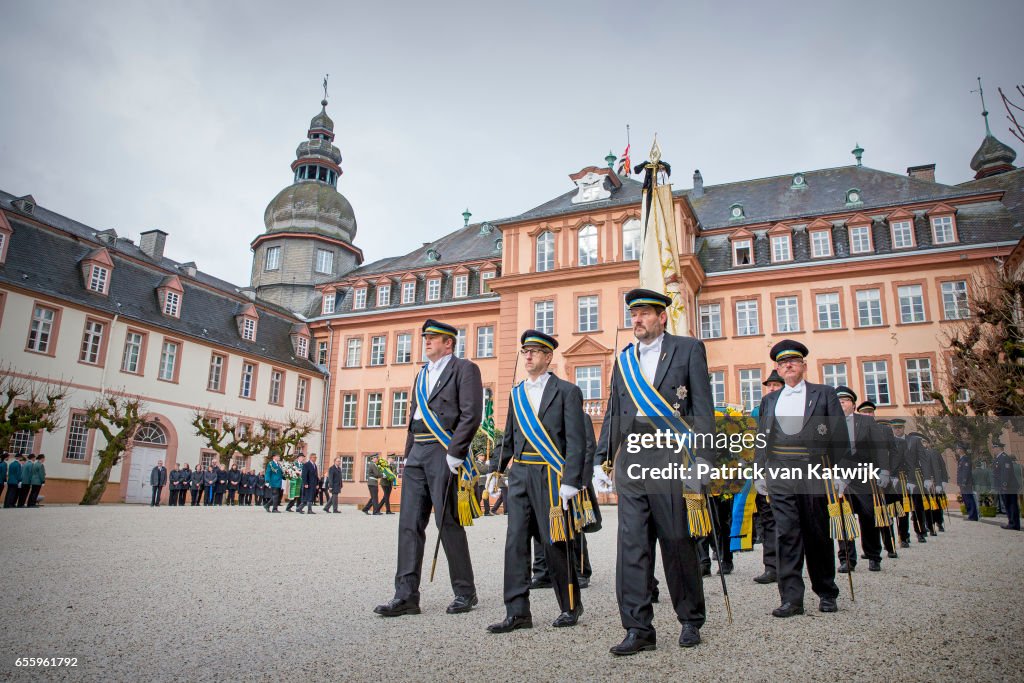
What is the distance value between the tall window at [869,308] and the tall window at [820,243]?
2.41m

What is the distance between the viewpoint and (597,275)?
111 ft

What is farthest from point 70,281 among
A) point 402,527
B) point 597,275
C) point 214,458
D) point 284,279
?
point 402,527

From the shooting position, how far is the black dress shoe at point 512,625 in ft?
16.1

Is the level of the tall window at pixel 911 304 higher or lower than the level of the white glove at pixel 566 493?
higher

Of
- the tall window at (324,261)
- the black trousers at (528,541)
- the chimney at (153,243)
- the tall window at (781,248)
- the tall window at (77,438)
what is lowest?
the black trousers at (528,541)

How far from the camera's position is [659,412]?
16.0ft

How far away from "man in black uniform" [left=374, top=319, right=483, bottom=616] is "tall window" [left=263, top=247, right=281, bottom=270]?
4585 centimetres

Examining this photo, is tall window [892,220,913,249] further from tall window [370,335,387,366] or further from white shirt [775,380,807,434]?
white shirt [775,380,807,434]

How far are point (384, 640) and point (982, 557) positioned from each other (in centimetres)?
875

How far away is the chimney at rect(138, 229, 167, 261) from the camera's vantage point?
4075 cm

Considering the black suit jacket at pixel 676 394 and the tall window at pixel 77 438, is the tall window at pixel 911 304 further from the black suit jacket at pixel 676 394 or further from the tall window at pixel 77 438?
the tall window at pixel 77 438

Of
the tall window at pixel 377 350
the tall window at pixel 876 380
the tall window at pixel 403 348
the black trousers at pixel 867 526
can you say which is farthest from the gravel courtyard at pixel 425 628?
the tall window at pixel 377 350

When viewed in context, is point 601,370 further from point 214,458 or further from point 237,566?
point 237,566

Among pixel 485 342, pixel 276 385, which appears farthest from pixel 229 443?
pixel 485 342
